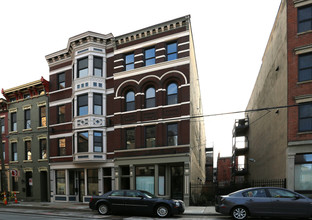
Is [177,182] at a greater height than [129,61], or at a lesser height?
lesser

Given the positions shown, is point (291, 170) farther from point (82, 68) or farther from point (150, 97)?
point (82, 68)

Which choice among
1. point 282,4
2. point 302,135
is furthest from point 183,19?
point 302,135

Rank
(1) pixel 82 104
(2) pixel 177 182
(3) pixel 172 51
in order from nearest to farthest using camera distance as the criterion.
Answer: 1. (2) pixel 177 182
2. (3) pixel 172 51
3. (1) pixel 82 104

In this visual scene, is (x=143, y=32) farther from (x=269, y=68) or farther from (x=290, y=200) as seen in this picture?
(x=290, y=200)

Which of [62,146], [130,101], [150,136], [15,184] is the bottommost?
[15,184]

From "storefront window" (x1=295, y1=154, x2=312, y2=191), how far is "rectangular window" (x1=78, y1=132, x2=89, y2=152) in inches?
590

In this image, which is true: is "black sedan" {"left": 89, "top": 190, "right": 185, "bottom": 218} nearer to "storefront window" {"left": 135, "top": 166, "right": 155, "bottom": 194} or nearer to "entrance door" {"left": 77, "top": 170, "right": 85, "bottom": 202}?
"storefront window" {"left": 135, "top": 166, "right": 155, "bottom": 194}

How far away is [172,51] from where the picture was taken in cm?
1903

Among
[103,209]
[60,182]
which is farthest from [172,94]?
[60,182]

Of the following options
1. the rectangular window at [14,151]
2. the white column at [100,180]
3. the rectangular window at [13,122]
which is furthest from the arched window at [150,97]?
the rectangular window at [14,151]

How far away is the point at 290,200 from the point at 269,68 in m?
13.3

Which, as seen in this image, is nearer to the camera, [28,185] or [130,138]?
[130,138]

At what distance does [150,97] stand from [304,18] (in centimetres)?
1128

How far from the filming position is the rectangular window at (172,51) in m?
18.9
